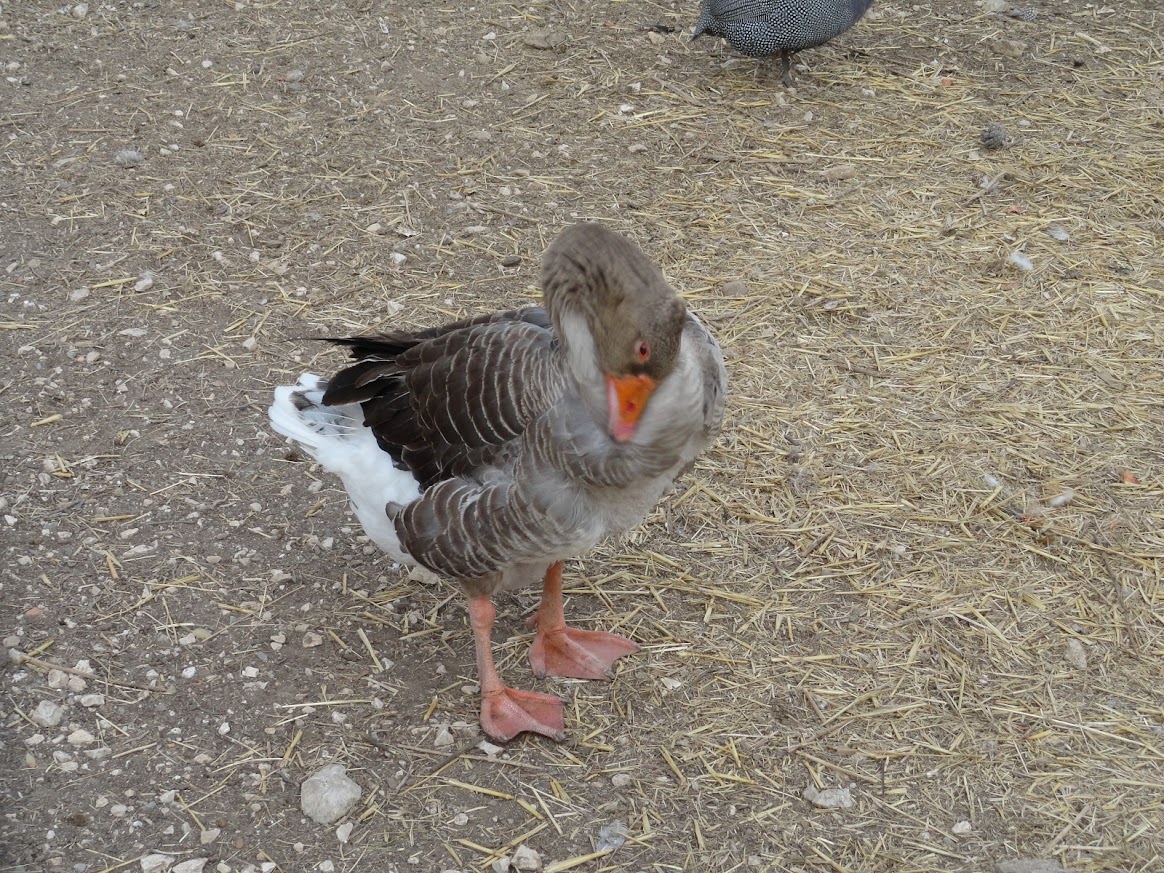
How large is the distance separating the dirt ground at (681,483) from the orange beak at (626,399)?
124 centimetres

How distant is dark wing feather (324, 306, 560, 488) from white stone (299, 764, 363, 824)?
3.15 feet

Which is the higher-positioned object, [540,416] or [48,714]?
[540,416]

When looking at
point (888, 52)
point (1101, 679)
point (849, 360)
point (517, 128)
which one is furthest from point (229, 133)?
point (1101, 679)

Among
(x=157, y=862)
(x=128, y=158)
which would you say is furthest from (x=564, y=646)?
(x=128, y=158)

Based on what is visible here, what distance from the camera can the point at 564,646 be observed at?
3.94m

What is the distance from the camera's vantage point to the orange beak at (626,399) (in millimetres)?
2924

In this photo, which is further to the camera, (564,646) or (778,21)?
(778,21)

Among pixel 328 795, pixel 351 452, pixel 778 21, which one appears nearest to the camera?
pixel 328 795

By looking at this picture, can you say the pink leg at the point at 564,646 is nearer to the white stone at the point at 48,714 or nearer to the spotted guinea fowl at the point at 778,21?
the white stone at the point at 48,714

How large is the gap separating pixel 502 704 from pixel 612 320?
149 cm


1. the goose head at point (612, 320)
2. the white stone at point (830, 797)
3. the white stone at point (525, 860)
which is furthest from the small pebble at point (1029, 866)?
the goose head at point (612, 320)

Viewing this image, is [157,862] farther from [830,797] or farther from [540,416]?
[830,797]

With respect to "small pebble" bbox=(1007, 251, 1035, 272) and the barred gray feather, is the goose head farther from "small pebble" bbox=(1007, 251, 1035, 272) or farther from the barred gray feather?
"small pebble" bbox=(1007, 251, 1035, 272)

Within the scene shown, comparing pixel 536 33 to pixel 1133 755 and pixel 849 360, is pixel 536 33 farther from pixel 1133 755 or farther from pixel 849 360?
pixel 1133 755
